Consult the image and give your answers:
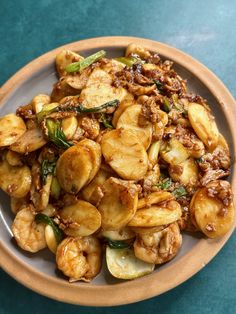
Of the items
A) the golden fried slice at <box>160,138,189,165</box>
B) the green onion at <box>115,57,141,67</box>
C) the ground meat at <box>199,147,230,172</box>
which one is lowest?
the ground meat at <box>199,147,230,172</box>

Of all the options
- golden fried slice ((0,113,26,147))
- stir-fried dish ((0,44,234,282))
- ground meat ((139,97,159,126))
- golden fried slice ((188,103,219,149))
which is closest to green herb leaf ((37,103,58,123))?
stir-fried dish ((0,44,234,282))

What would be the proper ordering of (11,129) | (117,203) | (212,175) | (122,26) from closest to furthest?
(117,203) → (212,175) → (11,129) → (122,26)

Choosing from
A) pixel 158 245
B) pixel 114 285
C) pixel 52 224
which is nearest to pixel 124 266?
pixel 114 285

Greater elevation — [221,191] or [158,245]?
[221,191]

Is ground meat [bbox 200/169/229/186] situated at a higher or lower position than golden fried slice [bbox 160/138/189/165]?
lower

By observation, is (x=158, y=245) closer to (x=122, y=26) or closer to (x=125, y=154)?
(x=125, y=154)

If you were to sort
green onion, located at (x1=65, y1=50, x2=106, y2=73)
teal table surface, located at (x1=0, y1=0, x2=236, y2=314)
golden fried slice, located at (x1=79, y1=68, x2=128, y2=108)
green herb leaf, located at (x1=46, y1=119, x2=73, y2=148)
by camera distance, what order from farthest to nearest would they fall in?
teal table surface, located at (x1=0, y1=0, x2=236, y2=314) → green onion, located at (x1=65, y1=50, x2=106, y2=73) → golden fried slice, located at (x1=79, y1=68, x2=128, y2=108) → green herb leaf, located at (x1=46, y1=119, x2=73, y2=148)

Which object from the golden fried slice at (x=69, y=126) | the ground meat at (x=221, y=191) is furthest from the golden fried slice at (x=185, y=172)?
the golden fried slice at (x=69, y=126)

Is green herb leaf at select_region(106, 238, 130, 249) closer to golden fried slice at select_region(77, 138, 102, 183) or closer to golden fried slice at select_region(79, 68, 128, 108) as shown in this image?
golden fried slice at select_region(77, 138, 102, 183)

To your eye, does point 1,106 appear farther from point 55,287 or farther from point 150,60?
point 55,287
